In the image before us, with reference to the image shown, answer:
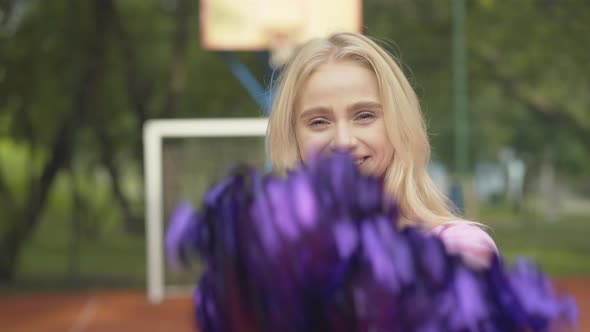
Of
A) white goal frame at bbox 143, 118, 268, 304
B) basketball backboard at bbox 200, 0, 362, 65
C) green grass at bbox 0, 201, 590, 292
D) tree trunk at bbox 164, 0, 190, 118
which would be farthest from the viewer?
tree trunk at bbox 164, 0, 190, 118

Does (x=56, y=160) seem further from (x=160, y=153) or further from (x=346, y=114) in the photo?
(x=346, y=114)

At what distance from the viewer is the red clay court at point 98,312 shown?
31.3ft

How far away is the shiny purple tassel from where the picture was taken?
2.60 ft

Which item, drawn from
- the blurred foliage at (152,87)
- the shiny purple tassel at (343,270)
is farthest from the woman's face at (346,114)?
the blurred foliage at (152,87)

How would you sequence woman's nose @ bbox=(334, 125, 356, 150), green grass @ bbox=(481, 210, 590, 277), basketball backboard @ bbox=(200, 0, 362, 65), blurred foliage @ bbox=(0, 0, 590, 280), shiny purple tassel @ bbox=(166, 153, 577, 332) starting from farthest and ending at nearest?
1. green grass @ bbox=(481, 210, 590, 277)
2. blurred foliage @ bbox=(0, 0, 590, 280)
3. basketball backboard @ bbox=(200, 0, 362, 65)
4. woman's nose @ bbox=(334, 125, 356, 150)
5. shiny purple tassel @ bbox=(166, 153, 577, 332)

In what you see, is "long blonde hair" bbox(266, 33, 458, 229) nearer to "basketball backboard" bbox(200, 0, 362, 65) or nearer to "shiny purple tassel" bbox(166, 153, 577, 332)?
"shiny purple tassel" bbox(166, 153, 577, 332)

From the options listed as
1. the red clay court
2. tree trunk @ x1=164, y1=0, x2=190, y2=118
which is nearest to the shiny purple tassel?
the red clay court

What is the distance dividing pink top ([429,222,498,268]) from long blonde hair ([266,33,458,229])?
4.1 inches

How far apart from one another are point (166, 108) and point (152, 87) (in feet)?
1.25

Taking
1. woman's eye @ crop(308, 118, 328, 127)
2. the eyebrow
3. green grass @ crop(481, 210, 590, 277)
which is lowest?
green grass @ crop(481, 210, 590, 277)

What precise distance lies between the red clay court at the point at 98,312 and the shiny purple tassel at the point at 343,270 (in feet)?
25.7

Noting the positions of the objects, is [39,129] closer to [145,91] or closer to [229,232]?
[145,91]

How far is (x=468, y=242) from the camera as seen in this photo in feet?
3.10

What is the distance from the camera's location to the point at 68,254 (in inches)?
513
